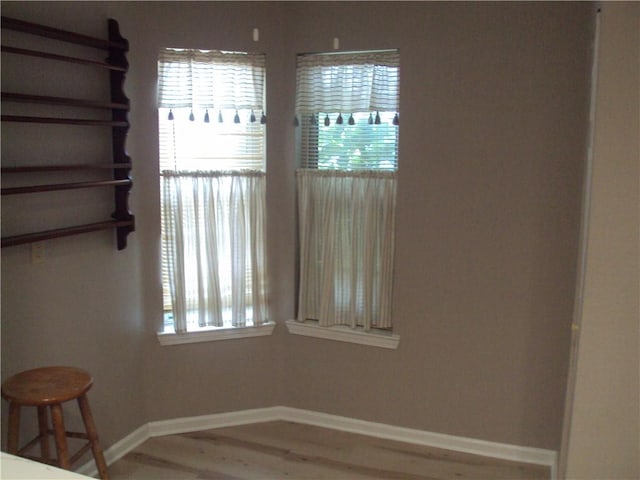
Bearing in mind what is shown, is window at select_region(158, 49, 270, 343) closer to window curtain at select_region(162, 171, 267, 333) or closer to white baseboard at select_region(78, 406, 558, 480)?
window curtain at select_region(162, 171, 267, 333)

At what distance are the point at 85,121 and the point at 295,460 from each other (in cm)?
185

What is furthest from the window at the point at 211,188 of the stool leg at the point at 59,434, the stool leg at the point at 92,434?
the stool leg at the point at 59,434

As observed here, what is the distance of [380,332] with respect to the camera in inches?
121

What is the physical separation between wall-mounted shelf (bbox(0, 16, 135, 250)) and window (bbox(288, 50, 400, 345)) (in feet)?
2.93

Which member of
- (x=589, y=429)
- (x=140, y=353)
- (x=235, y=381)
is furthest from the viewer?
(x=235, y=381)

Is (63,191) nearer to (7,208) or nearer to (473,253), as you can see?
(7,208)

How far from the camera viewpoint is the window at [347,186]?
2.90m

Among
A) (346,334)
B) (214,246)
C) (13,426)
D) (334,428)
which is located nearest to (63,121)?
(214,246)

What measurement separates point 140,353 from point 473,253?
69.1 inches

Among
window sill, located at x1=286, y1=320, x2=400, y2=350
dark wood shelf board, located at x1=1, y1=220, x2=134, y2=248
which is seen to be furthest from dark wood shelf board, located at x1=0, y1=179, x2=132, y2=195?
window sill, located at x1=286, y1=320, x2=400, y2=350

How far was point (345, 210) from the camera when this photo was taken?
3035 mm

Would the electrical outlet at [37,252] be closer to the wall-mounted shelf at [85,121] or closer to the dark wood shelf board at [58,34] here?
the wall-mounted shelf at [85,121]

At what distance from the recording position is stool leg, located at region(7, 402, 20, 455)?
7.00 ft

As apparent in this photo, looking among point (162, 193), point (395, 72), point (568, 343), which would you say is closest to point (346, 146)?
point (395, 72)
